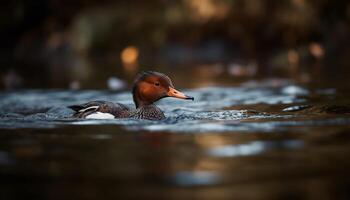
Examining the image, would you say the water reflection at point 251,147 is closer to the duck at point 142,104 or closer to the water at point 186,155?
the water at point 186,155

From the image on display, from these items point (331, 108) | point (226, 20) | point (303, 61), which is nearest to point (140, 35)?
point (226, 20)

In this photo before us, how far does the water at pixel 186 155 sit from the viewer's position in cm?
442

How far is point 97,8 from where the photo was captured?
26.7 metres

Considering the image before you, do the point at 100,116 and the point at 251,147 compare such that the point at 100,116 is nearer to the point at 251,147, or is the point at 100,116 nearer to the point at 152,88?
the point at 152,88

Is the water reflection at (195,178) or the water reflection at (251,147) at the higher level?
the water reflection at (251,147)

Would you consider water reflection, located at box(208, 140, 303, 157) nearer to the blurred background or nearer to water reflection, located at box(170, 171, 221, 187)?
water reflection, located at box(170, 171, 221, 187)

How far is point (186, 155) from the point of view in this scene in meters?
5.57

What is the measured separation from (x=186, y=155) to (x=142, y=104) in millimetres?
3374

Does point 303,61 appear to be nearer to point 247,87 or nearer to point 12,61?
point 247,87

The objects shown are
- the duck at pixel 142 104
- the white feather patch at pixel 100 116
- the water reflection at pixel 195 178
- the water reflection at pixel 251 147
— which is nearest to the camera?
the water reflection at pixel 195 178

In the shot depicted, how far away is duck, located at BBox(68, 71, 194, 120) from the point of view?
330 inches

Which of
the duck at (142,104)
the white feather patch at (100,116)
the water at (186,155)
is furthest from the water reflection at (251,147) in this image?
the white feather patch at (100,116)

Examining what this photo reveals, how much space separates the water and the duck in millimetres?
259

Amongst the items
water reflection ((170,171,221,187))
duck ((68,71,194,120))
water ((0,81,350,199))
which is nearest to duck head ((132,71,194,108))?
duck ((68,71,194,120))
